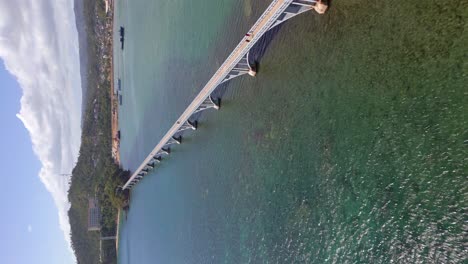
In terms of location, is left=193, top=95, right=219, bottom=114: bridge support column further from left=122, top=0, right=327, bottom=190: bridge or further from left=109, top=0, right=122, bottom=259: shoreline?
left=109, top=0, right=122, bottom=259: shoreline

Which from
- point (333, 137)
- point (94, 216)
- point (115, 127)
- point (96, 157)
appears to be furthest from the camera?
point (96, 157)

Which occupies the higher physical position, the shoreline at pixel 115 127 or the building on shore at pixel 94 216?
the shoreline at pixel 115 127

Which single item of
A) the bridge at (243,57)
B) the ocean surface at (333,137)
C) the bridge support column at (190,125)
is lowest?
the ocean surface at (333,137)

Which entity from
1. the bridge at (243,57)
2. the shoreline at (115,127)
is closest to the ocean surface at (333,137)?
the bridge at (243,57)

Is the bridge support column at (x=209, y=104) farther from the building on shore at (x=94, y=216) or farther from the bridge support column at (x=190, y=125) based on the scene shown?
the building on shore at (x=94, y=216)

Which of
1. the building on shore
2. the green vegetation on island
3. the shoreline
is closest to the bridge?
the green vegetation on island

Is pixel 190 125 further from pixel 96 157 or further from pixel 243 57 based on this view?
pixel 96 157

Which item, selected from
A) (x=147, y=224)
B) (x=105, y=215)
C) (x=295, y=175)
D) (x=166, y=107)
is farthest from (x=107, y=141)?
(x=295, y=175)

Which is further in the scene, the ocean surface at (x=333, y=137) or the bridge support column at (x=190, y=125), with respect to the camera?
the bridge support column at (x=190, y=125)

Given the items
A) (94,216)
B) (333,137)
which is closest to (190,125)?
(333,137)
